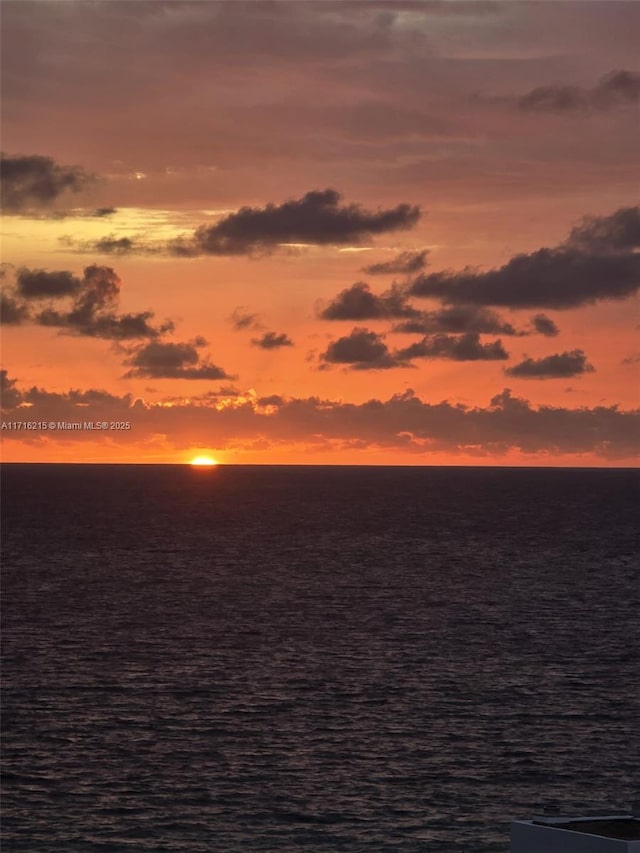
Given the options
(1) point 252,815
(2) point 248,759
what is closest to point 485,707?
(2) point 248,759

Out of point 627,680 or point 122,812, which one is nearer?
point 122,812

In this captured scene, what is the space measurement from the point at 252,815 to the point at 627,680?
46.9m

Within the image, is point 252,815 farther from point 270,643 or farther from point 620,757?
point 270,643

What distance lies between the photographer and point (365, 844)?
75.6m

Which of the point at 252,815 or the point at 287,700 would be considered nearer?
the point at 252,815

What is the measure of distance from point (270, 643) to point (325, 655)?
30.2 ft

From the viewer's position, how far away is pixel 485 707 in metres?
108

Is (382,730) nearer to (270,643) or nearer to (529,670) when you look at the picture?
(529,670)

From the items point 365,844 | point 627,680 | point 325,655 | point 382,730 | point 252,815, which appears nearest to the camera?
point 365,844

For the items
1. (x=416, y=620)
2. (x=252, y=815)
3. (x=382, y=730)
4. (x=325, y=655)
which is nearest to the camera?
(x=252, y=815)

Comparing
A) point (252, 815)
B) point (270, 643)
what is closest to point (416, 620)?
point (270, 643)

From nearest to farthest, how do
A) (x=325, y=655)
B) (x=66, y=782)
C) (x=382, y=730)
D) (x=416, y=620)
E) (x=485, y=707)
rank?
(x=66, y=782) < (x=382, y=730) < (x=485, y=707) < (x=325, y=655) < (x=416, y=620)

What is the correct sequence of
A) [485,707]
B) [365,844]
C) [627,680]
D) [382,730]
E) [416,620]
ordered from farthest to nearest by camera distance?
[416,620] → [627,680] → [485,707] → [382,730] → [365,844]

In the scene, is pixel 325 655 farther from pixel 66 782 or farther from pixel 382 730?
pixel 66 782
